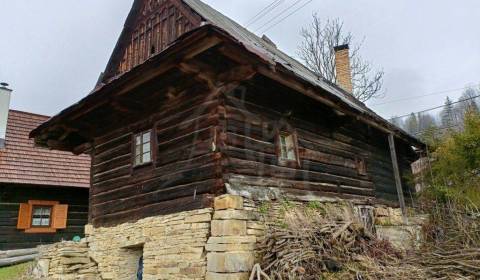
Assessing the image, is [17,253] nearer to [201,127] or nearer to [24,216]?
[24,216]

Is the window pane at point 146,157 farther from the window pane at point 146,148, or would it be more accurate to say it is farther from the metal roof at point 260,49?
the metal roof at point 260,49

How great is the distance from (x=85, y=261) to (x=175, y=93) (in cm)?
432

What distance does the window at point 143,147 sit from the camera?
796cm

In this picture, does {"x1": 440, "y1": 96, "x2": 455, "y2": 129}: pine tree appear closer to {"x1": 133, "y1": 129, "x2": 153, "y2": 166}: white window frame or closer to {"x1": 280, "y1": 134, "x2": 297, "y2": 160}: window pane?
{"x1": 280, "y1": 134, "x2": 297, "y2": 160}: window pane

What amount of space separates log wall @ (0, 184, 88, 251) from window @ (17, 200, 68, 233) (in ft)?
0.54

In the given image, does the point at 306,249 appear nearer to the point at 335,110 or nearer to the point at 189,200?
the point at 189,200

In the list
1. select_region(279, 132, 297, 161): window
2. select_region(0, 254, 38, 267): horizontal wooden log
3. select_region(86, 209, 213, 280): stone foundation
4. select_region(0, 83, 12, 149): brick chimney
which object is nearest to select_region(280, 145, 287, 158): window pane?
select_region(279, 132, 297, 161): window

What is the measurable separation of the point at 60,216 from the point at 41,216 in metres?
0.63

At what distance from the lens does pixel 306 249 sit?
5867 millimetres

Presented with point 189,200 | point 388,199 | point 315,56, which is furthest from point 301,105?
point 315,56

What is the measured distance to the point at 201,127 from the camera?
22.6 feet

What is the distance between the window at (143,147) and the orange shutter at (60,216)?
22.0 feet

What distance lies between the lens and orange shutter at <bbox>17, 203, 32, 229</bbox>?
12615 millimetres

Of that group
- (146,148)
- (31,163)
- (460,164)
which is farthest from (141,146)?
(460,164)
